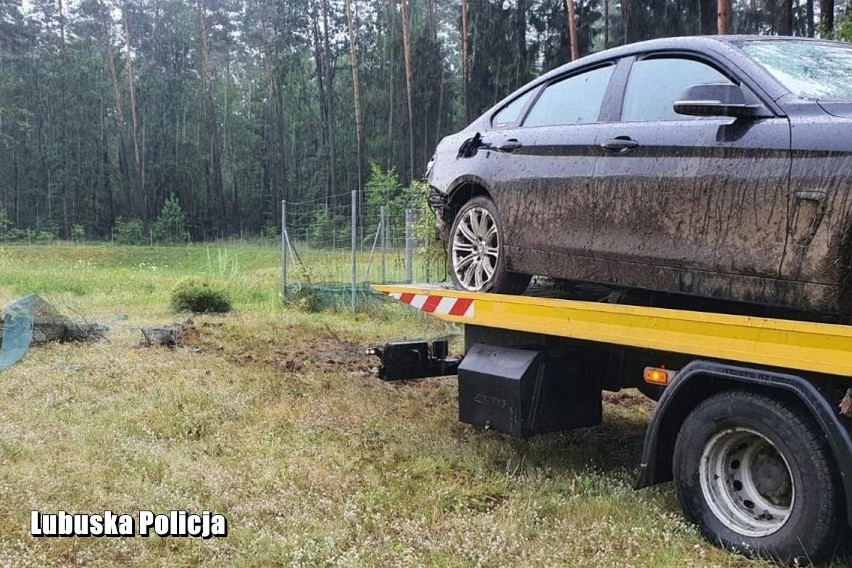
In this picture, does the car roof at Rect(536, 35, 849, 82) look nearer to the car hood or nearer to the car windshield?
the car windshield

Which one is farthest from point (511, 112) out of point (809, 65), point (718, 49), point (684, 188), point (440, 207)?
point (809, 65)

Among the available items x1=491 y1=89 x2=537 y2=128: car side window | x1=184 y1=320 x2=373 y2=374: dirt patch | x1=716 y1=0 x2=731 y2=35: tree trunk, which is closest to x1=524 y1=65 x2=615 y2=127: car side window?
x1=491 y1=89 x2=537 y2=128: car side window

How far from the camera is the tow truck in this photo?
2916 mm

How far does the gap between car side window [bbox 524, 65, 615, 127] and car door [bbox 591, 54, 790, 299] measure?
22 centimetres

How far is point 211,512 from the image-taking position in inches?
150

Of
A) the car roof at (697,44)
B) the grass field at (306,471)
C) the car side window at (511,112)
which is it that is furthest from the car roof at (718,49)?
the grass field at (306,471)

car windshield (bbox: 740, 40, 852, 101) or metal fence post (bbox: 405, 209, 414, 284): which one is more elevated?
car windshield (bbox: 740, 40, 852, 101)

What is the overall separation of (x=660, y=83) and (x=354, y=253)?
8.63m

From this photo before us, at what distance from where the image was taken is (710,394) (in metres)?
3.46

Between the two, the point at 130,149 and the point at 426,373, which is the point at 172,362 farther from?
the point at 130,149

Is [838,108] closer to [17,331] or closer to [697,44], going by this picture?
[697,44]

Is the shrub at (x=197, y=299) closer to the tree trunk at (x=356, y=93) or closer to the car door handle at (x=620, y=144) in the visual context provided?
the car door handle at (x=620, y=144)

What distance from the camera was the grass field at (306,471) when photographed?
11.1 feet

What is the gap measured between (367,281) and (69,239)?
110 ft
